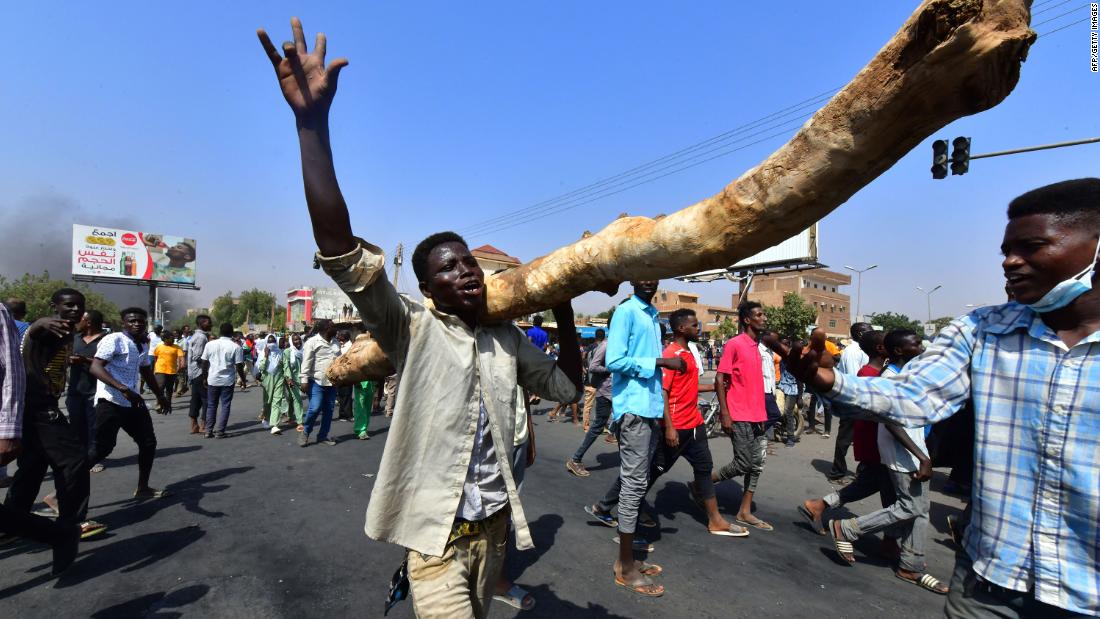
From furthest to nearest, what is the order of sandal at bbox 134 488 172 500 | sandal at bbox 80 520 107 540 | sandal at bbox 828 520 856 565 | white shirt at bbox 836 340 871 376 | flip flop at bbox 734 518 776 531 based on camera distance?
white shirt at bbox 836 340 871 376, sandal at bbox 134 488 172 500, flip flop at bbox 734 518 776 531, sandal at bbox 80 520 107 540, sandal at bbox 828 520 856 565

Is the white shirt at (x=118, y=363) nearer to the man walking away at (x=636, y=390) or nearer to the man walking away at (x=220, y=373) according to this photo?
the man walking away at (x=220, y=373)

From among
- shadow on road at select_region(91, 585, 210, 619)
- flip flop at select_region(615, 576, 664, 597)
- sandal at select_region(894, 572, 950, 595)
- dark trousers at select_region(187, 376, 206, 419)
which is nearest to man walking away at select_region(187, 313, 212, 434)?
dark trousers at select_region(187, 376, 206, 419)

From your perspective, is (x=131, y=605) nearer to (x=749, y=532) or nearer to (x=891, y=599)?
(x=749, y=532)

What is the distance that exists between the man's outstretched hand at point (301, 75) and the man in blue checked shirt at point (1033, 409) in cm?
166

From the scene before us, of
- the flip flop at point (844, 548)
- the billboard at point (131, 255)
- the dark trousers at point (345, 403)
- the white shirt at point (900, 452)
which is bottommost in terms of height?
the dark trousers at point (345, 403)

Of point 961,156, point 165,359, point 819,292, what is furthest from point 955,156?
point 819,292

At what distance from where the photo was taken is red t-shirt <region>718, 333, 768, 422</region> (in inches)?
189

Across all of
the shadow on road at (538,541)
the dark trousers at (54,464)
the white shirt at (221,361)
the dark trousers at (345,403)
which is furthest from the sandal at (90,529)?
the dark trousers at (345,403)

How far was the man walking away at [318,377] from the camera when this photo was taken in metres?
7.56

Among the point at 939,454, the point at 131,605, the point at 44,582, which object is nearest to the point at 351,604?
the point at 131,605

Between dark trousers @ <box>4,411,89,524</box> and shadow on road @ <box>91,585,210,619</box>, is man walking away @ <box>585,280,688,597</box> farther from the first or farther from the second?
dark trousers @ <box>4,411,89,524</box>

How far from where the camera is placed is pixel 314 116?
1.41 meters

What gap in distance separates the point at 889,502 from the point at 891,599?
959 millimetres

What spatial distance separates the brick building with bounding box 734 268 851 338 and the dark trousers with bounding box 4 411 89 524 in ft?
216
